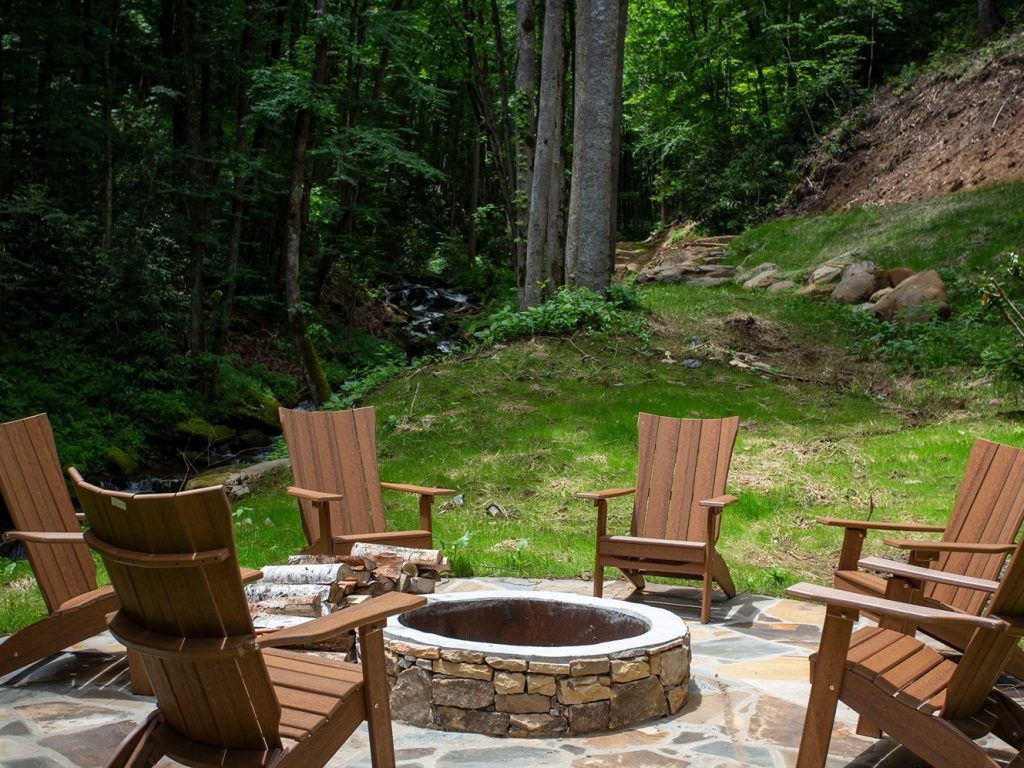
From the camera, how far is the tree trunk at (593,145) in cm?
1102

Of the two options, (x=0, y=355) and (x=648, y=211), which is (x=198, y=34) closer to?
(x=0, y=355)

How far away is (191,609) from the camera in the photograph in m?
2.19

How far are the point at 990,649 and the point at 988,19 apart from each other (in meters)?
20.7

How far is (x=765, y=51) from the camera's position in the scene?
24.0 metres

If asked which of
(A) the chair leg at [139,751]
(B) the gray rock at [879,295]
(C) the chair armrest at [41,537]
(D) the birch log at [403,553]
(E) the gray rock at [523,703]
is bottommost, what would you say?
(E) the gray rock at [523,703]

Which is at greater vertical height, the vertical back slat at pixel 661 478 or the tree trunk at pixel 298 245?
the tree trunk at pixel 298 245

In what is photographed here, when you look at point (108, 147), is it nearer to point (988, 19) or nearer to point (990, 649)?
point (990, 649)

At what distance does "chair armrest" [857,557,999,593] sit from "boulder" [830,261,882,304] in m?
10.9

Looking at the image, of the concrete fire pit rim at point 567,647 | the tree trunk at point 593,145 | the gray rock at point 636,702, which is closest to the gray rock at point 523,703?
the concrete fire pit rim at point 567,647

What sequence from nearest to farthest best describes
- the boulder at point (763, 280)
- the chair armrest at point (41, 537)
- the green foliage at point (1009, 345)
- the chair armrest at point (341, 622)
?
the chair armrest at point (341, 622)
the chair armrest at point (41, 537)
the green foliage at point (1009, 345)
the boulder at point (763, 280)

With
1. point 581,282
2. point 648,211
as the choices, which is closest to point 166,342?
point 581,282

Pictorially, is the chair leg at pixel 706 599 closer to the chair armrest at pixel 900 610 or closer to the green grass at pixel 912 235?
the chair armrest at pixel 900 610

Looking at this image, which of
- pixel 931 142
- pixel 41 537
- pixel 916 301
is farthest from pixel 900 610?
pixel 931 142

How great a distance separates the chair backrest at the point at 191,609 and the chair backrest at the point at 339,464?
116 inches
